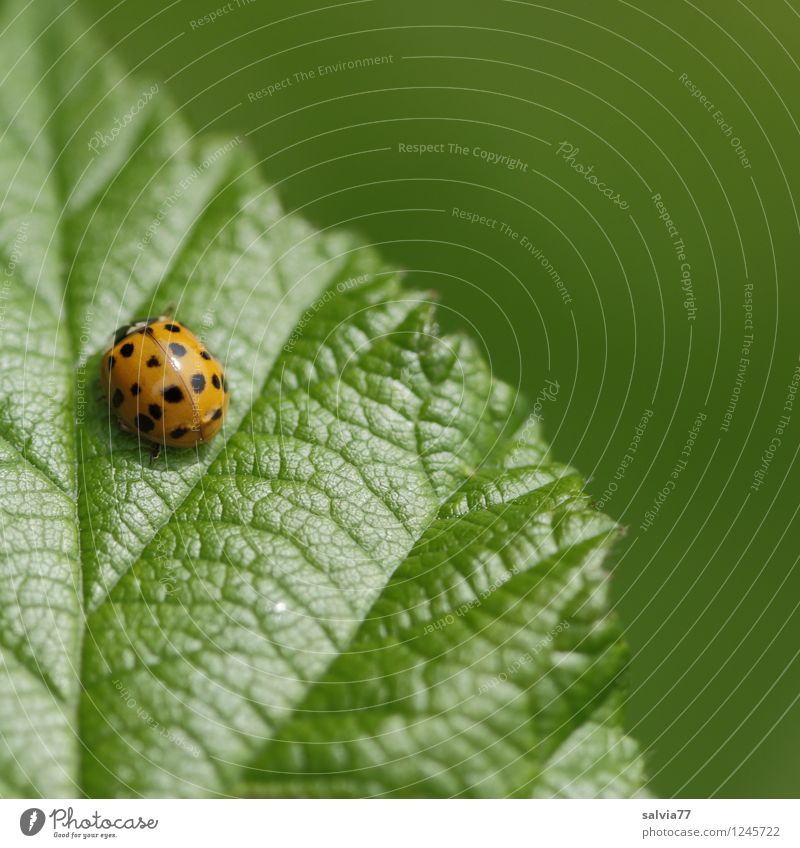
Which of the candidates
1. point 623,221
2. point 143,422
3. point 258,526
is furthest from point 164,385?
point 623,221

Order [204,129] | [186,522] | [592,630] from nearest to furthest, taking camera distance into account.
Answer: [592,630]
[186,522]
[204,129]

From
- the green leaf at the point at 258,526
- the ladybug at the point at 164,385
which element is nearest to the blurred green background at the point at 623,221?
the green leaf at the point at 258,526

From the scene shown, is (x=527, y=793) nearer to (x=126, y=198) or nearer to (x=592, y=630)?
(x=592, y=630)

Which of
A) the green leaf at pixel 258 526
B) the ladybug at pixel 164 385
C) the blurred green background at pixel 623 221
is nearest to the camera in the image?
the green leaf at pixel 258 526

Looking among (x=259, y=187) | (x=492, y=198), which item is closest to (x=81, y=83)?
(x=259, y=187)

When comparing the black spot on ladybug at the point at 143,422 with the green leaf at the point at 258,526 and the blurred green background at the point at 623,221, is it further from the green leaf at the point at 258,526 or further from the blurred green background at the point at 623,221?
the blurred green background at the point at 623,221

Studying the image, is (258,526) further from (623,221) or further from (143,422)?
(623,221)
